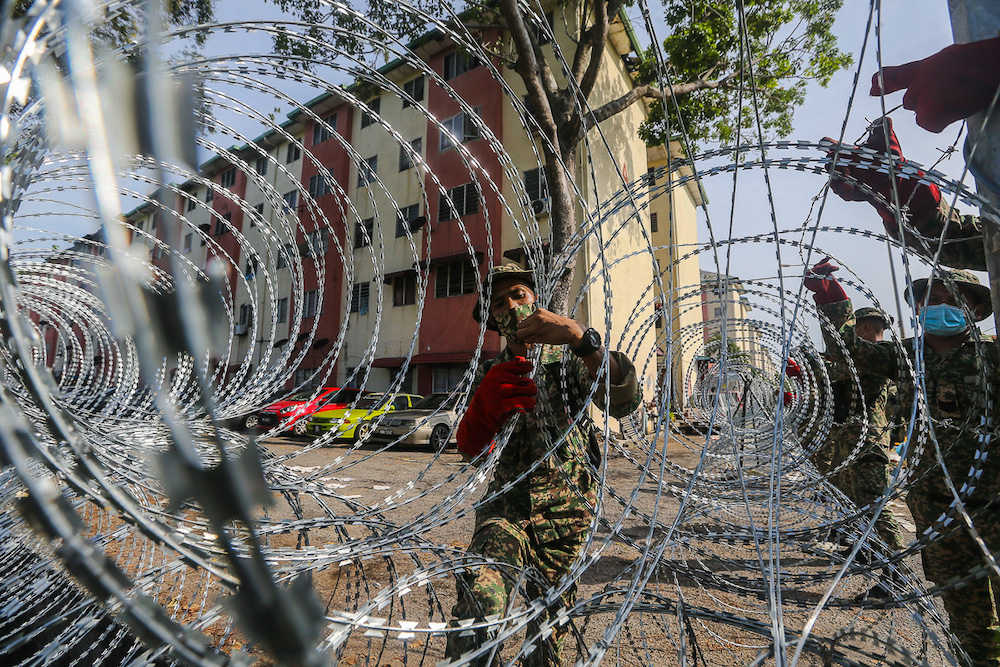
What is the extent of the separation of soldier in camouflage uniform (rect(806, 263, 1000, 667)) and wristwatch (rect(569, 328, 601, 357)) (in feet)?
3.58

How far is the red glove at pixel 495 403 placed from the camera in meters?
2.62

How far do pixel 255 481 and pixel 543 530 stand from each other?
2211 mm

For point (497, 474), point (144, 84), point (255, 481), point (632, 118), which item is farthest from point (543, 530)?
point (632, 118)

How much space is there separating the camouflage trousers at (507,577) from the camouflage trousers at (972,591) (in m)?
2.04

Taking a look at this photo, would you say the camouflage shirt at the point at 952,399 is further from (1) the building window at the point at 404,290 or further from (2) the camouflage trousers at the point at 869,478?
(1) the building window at the point at 404,290

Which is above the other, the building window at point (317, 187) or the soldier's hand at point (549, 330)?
the building window at point (317, 187)

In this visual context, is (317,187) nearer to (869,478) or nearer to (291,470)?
(291,470)

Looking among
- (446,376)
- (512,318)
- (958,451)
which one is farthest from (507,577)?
(446,376)

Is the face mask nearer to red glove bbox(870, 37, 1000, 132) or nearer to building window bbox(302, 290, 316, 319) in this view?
red glove bbox(870, 37, 1000, 132)

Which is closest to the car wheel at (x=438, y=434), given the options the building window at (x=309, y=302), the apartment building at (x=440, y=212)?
the apartment building at (x=440, y=212)

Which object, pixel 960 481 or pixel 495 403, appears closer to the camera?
pixel 495 403

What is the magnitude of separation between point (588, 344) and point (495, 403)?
554mm

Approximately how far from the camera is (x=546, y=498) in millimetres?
2609

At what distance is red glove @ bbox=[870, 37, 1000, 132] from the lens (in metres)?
1.58
